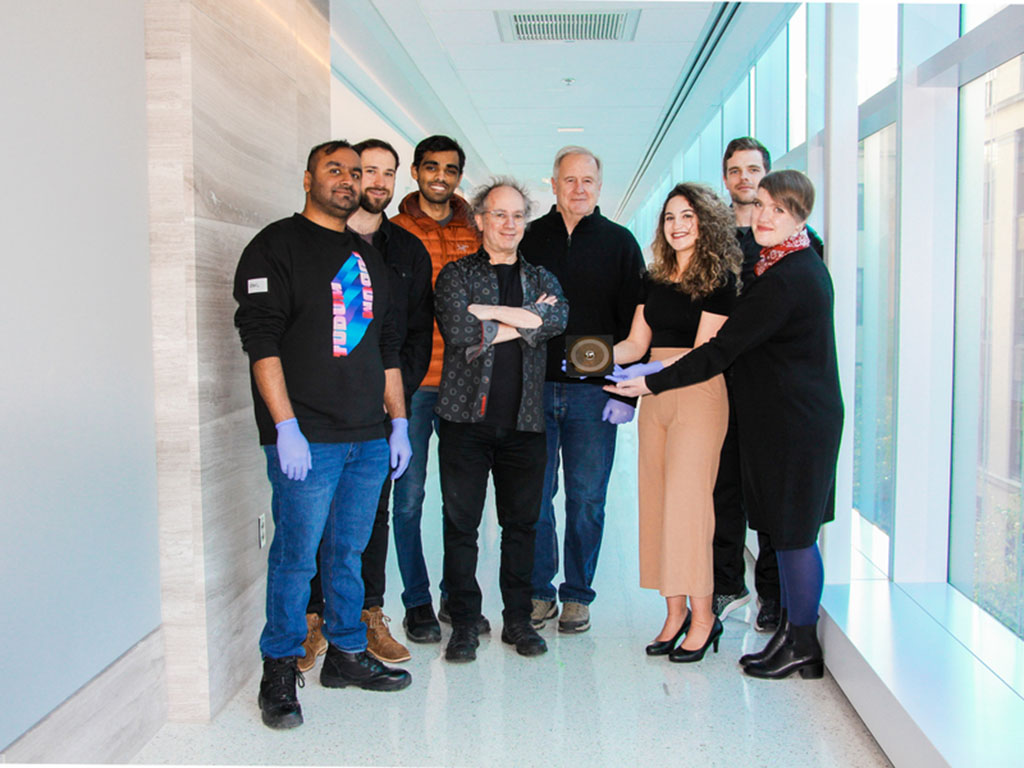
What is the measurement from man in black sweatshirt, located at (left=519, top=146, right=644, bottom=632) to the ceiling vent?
7.81 ft

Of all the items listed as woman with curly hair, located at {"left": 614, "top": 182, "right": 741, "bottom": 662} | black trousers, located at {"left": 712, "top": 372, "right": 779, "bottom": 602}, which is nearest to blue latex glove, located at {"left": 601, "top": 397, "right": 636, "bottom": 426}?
woman with curly hair, located at {"left": 614, "top": 182, "right": 741, "bottom": 662}

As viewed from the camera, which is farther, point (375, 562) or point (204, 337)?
point (375, 562)

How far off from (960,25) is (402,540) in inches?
103

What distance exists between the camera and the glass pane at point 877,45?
120 inches

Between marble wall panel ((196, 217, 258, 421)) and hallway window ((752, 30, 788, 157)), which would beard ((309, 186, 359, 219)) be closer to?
marble wall panel ((196, 217, 258, 421))

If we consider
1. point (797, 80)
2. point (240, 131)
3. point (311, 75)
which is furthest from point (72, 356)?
point (797, 80)

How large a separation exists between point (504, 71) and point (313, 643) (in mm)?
4942

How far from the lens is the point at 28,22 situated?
176 cm

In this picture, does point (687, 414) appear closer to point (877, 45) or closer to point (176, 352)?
point (176, 352)

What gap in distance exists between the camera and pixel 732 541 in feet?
10.2

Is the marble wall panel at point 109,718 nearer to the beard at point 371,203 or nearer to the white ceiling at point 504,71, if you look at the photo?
the beard at point 371,203

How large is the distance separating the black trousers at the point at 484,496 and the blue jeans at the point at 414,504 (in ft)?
0.52

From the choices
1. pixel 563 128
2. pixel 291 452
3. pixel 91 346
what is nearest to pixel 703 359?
pixel 291 452

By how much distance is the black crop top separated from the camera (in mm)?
2715
